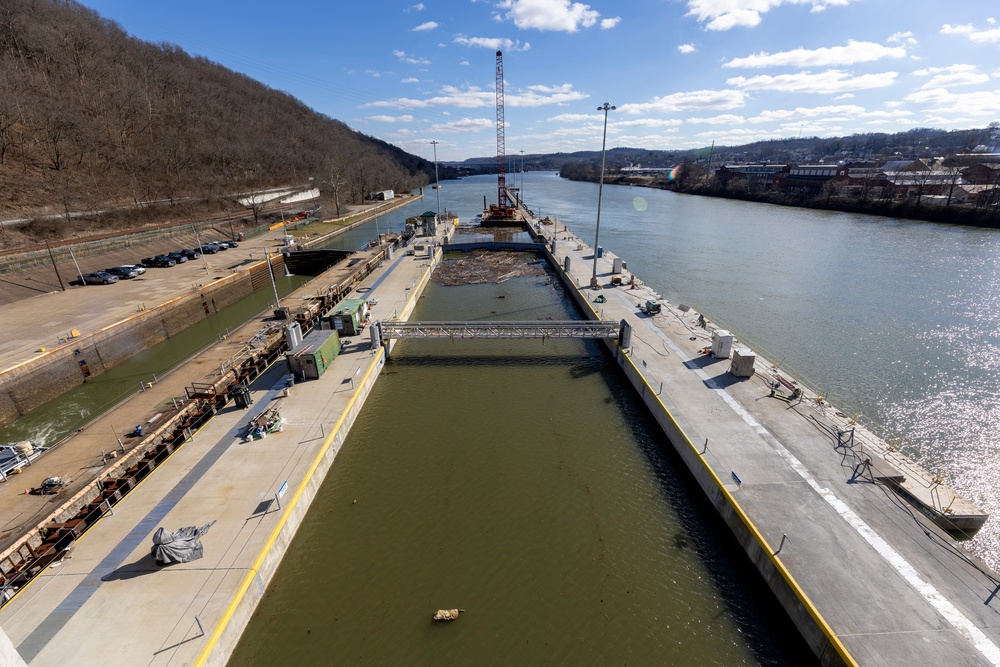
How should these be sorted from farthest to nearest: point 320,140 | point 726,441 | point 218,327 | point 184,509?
1. point 320,140
2. point 218,327
3. point 726,441
4. point 184,509

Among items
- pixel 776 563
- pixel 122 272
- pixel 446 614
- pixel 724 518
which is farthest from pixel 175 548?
pixel 122 272

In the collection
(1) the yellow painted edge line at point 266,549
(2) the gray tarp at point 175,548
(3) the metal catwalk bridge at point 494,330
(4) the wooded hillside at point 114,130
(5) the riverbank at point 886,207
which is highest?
(4) the wooded hillside at point 114,130

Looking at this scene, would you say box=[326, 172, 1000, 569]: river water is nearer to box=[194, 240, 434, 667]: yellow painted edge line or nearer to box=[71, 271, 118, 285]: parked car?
box=[194, 240, 434, 667]: yellow painted edge line

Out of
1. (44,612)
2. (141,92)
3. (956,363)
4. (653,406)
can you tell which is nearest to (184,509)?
(44,612)

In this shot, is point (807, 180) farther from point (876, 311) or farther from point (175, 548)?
point (175, 548)

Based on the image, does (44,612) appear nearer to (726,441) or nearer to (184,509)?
(184,509)

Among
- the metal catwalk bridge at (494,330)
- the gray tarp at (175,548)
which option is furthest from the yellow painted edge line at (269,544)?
the metal catwalk bridge at (494,330)

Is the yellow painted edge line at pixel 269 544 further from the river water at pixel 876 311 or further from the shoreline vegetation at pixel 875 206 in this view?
the shoreline vegetation at pixel 875 206
